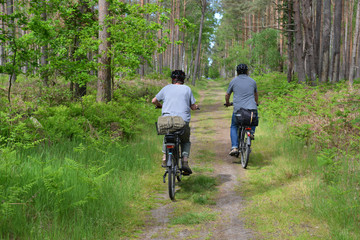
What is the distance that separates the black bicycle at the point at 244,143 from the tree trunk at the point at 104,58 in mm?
5274

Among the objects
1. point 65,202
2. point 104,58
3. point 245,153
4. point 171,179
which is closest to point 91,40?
point 104,58

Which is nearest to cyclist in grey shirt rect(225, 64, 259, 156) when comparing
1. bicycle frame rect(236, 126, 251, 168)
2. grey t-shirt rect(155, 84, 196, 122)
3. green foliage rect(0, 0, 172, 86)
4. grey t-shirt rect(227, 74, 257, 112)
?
grey t-shirt rect(227, 74, 257, 112)

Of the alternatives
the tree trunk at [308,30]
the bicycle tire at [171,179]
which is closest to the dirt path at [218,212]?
the bicycle tire at [171,179]

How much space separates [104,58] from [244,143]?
231 inches

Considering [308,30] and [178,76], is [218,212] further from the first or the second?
[308,30]

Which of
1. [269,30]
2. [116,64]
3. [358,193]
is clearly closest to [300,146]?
[358,193]

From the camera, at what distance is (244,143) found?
7848 mm

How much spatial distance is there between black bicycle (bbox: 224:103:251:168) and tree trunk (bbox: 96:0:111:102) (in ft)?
17.3

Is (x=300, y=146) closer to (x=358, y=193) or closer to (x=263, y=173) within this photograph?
(x=263, y=173)

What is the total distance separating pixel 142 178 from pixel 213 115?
10877 mm

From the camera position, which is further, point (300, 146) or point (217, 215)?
point (300, 146)

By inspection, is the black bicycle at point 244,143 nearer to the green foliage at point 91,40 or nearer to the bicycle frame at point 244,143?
the bicycle frame at point 244,143

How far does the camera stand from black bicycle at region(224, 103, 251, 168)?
754 cm

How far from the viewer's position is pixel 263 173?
279 inches
